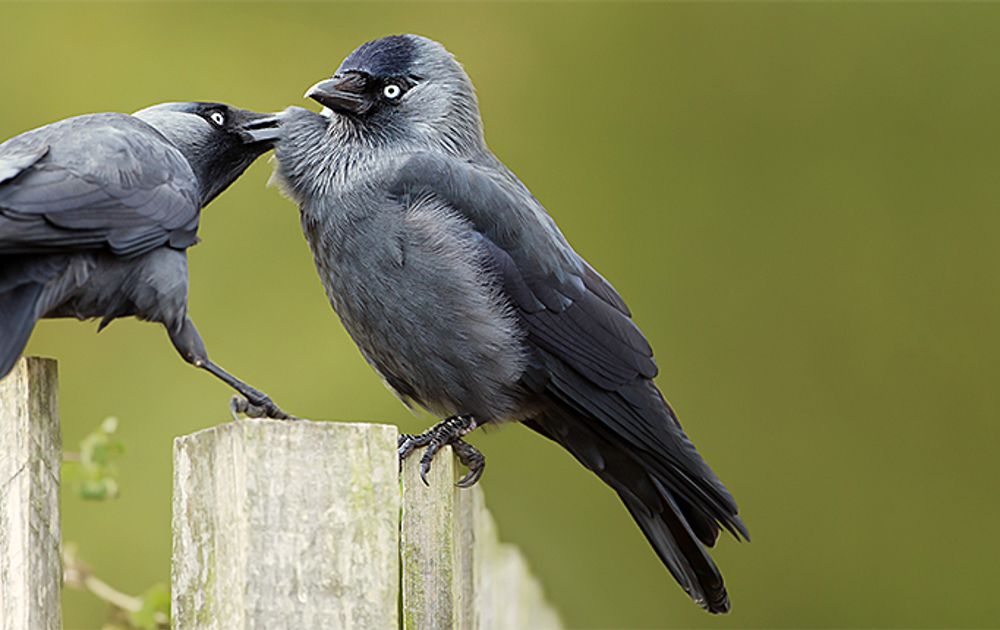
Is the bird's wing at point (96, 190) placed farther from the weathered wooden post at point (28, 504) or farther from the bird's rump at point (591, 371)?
the bird's rump at point (591, 371)

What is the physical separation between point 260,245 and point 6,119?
1010 millimetres

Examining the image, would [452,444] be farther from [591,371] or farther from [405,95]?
[405,95]

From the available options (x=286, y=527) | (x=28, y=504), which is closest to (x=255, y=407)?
(x=28, y=504)

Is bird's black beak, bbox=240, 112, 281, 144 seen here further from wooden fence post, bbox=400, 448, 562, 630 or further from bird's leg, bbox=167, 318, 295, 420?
wooden fence post, bbox=400, 448, 562, 630

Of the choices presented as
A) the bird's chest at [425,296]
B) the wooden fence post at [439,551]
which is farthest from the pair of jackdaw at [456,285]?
the wooden fence post at [439,551]

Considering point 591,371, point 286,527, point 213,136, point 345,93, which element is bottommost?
point 286,527

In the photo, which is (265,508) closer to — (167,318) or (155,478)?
(167,318)

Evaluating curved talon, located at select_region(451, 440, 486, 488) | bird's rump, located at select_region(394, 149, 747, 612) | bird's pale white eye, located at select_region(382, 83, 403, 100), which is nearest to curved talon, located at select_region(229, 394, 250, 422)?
curved talon, located at select_region(451, 440, 486, 488)

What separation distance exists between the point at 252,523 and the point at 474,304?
1296 millimetres

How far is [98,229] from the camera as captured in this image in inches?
93.9

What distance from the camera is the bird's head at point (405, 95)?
128 inches

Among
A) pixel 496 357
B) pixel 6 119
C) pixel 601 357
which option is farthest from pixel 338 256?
pixel 6 119

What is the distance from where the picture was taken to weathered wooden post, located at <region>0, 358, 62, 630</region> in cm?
199

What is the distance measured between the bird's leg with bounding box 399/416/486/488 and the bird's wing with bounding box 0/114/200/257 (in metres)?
0.57
